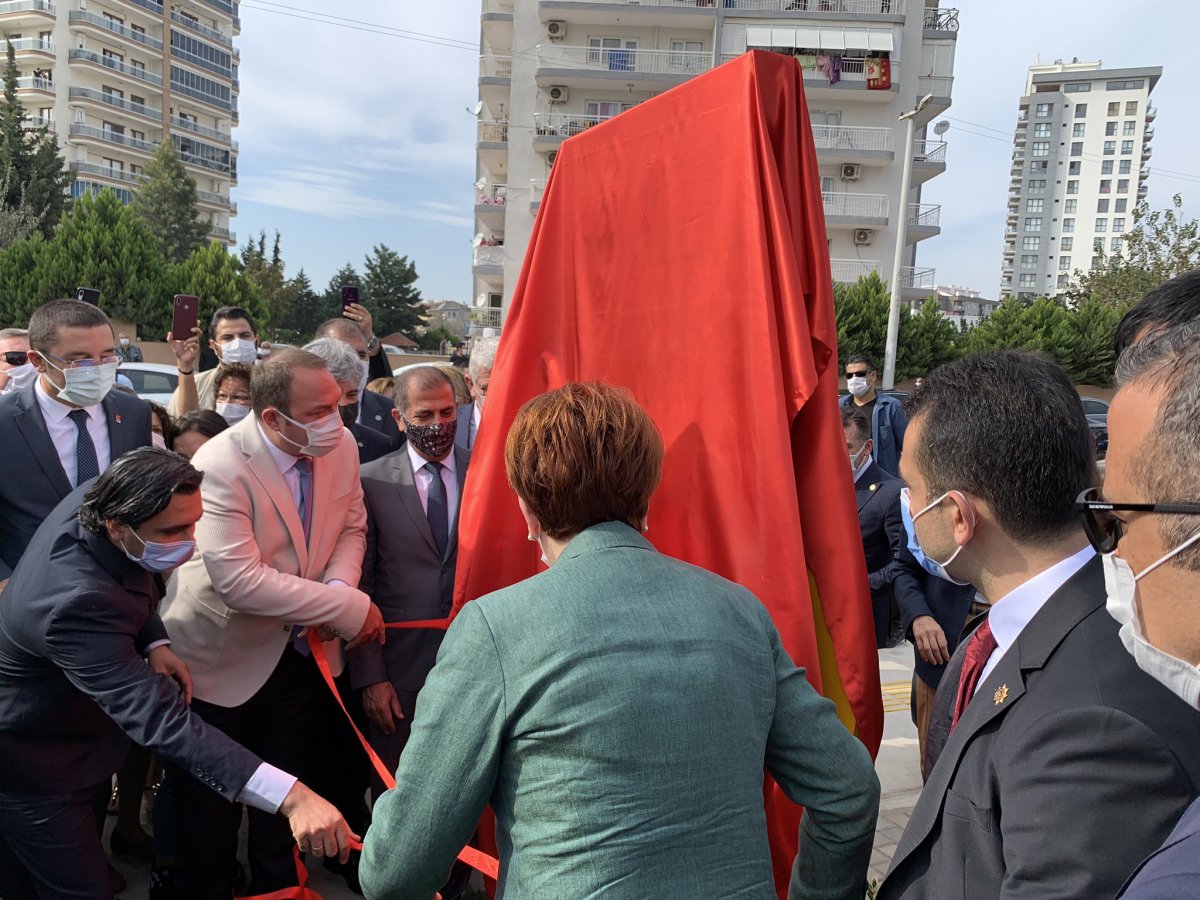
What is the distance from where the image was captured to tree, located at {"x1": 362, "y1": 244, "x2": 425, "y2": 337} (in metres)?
66.4

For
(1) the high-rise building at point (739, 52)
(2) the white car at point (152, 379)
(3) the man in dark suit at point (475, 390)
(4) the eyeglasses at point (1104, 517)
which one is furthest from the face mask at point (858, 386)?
(1) the high-rise building at point (739, 52)

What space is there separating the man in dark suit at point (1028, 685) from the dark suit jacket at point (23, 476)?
346cm

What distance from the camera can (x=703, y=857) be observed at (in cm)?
142

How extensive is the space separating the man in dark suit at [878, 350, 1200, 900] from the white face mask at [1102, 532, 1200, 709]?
0.13 m

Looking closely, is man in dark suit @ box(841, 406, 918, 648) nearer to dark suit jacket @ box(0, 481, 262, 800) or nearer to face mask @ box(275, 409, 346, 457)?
face mask @ box(275, 409, 346, 457)

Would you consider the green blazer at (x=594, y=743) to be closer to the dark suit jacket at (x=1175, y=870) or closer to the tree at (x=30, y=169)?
the dark suit jacket at (x=1175, y=870)

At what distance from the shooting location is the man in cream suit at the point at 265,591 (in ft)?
9.60

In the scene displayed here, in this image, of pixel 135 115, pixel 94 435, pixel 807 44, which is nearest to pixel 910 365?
pixel 807 44

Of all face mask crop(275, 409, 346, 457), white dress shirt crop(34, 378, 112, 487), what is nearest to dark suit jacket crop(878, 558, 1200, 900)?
face mask crop(275, 409, 346, 457)

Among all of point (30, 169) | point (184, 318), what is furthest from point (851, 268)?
point (30, 169)

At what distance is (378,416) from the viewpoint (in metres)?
5.28

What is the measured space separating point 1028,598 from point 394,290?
68.8 m

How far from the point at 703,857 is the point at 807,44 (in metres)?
37.7

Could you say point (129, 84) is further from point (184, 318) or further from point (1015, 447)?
point (1015, 447)
